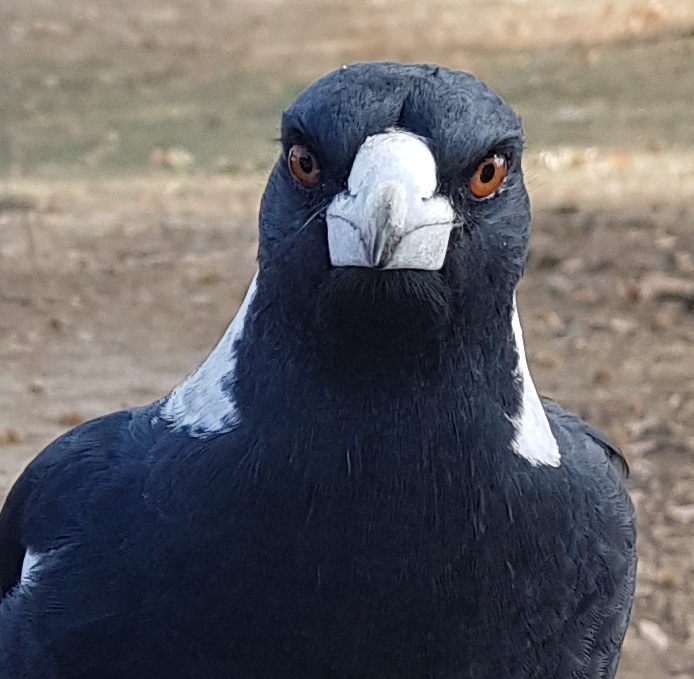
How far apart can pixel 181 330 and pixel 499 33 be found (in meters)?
8.76

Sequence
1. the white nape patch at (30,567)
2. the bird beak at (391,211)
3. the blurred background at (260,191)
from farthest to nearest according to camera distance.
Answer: the blurred background at (260,191) → the white nape patch at (30,567) → the bird beak at (391,211)

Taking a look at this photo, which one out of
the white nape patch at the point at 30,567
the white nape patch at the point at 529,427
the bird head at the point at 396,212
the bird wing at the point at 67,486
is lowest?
the white nape patch at the point at 30,567

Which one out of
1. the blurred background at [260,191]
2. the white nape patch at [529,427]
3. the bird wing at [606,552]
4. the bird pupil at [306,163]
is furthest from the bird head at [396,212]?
the blurred background at [260,191]

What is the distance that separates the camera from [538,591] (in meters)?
2.60

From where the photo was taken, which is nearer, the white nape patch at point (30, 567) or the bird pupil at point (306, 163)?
the bird pupil at point (306, 163)

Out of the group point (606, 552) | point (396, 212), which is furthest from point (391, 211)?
point (606, 552)

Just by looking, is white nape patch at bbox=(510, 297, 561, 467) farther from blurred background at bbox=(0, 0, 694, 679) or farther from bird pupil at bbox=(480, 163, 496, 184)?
blurred background at bbox=(0, 0, 694, 679)

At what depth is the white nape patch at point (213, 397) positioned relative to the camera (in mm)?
2613

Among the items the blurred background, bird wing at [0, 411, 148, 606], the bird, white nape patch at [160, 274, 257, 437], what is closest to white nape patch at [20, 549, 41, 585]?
bird wing at [0, 411, 148, 606]

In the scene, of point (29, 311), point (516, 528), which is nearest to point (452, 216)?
point (516, 528)

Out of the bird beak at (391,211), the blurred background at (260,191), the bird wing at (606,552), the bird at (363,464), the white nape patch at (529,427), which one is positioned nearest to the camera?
the bird beak at (391,211)

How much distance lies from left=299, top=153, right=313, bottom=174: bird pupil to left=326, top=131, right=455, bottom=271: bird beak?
0.09 meters

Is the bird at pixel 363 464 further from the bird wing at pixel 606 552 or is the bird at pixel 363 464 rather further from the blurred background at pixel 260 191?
the blurred background at pixel 260 191

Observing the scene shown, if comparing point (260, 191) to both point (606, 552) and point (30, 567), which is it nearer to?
point (30, 567)
